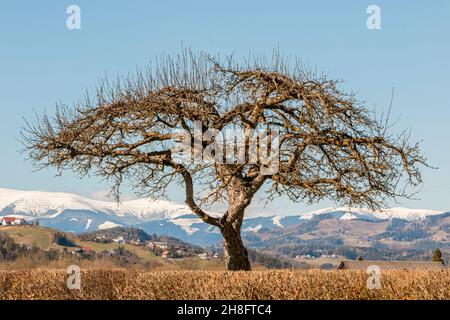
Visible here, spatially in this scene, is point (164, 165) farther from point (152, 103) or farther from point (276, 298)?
point (276, 298)

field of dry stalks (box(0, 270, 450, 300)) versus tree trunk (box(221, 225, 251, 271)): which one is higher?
field of dry stalks (box(0, 270, 450, 300))

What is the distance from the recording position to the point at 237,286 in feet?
45.9

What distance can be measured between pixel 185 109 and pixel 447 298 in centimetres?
1487

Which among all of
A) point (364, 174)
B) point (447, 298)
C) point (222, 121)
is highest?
point (222, 121)

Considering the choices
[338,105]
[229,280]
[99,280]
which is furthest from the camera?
[338,105]

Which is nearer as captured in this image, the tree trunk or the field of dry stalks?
the field of dry stalks

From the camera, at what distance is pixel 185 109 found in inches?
1022

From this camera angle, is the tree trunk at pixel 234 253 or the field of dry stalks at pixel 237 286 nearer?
the field of dry stalks at pixel 237 286

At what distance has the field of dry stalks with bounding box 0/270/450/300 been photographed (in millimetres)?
13703

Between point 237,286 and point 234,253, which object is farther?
point 234,253

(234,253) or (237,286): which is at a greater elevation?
(237,286)

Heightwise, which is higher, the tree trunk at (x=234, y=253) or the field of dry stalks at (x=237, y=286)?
the field of dry stalks at (x=237, y=286)

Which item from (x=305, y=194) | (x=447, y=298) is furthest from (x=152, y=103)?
(x=447, y=298)

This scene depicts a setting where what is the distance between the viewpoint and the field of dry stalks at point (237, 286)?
13.7 m
